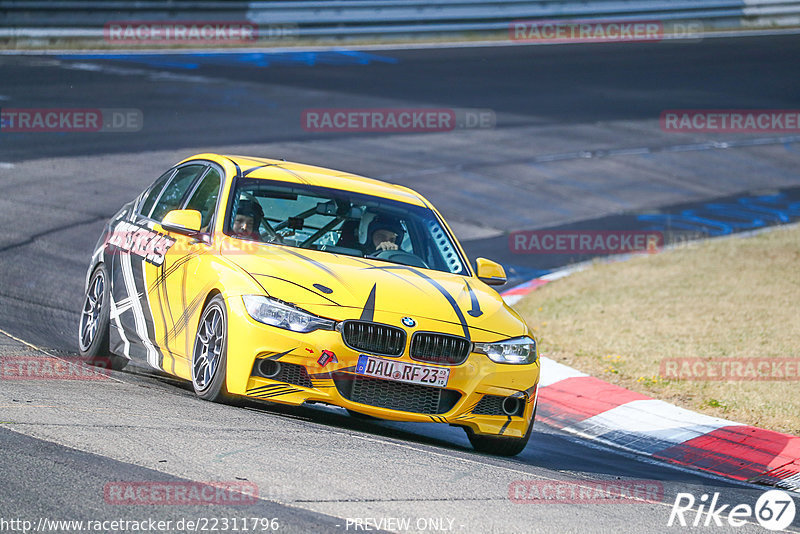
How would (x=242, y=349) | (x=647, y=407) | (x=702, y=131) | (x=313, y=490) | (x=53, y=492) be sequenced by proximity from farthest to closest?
(x=702, y=131)
(x=647, y=407)
(x=242, y=349)
(x=313, y=490)
(x=53, y=492)

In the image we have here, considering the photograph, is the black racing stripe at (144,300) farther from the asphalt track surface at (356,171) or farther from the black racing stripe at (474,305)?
the black racing stripe at (474,305)

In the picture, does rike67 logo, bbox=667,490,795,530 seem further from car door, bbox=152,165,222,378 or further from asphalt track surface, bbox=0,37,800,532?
car door, bbox=152,165,222,378

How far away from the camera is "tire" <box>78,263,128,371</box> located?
27.9 feet

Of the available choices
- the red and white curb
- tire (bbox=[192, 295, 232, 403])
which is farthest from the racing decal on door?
the red and white curb

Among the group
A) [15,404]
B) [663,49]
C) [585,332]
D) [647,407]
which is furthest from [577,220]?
[663,49]

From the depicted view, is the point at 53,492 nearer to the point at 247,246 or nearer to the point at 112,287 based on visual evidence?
the point at 247,246

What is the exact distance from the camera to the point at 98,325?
28.0ft

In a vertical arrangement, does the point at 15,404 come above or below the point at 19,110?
below

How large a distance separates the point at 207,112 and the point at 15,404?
15.6 metres

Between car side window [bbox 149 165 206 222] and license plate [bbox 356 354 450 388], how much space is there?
247cm

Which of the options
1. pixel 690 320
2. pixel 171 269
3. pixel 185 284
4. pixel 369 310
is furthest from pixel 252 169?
pixel 690 320

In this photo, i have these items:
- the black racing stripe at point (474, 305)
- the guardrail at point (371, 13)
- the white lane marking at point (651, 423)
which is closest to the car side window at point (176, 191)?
the black racing stripe at point (474, 305)

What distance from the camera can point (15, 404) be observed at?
6.25m

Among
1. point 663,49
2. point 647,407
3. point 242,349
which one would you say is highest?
point 663,49
